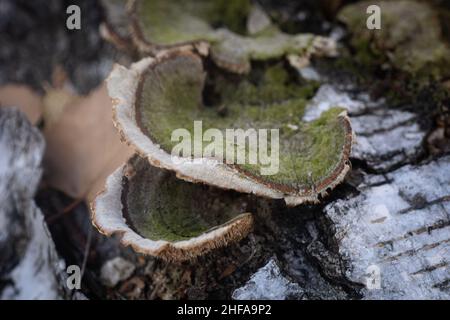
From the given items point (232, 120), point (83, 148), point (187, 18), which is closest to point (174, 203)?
point (232, 120)

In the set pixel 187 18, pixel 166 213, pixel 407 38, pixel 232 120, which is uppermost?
pixel 187 18

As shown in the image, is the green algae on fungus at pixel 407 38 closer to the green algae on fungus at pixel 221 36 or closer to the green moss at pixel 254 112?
the green algae on fungus at pixel 221 36

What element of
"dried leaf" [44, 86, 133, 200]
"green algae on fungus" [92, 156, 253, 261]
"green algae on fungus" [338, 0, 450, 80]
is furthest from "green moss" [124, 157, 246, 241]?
"green algae on fungus" [338, 0, 450, 80]

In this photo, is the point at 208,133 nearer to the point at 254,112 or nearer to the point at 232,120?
the point at 232,120

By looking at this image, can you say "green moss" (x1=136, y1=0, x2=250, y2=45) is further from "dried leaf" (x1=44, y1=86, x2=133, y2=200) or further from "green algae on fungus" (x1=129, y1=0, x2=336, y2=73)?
"dried leaf" (x1=44, y1=86, x2=133, y2=200)

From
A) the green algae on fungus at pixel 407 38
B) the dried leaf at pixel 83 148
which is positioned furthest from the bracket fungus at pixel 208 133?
the dried leaf at pixel 83 148

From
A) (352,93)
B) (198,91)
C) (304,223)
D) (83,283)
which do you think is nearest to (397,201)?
(304,223)
